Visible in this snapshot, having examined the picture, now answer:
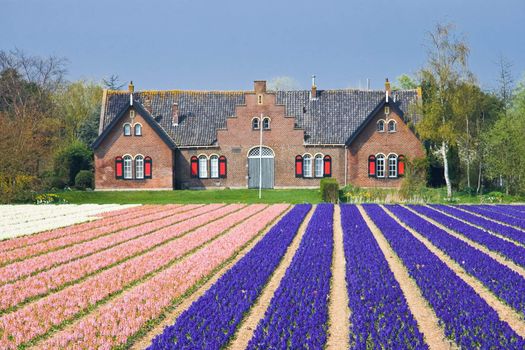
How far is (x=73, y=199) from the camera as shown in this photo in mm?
37688

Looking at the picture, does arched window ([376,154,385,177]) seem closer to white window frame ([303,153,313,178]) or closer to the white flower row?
white window frame ([303,153,313,178])

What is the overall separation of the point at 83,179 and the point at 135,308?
3710cm

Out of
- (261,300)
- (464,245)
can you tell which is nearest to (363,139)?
(464,245)

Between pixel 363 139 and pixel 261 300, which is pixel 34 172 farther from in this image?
pixel 261 300

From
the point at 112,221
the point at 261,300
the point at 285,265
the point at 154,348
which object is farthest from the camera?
the point at 112,221

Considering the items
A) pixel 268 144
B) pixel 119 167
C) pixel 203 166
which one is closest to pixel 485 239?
pixel 268 144

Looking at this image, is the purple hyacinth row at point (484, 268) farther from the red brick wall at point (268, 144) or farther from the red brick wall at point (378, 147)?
the red brick wall at point (268, 144)

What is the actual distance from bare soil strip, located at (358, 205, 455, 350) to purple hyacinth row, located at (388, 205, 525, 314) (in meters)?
1.39

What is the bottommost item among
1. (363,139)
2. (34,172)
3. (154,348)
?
(154,348)

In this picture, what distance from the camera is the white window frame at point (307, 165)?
44.0 meters

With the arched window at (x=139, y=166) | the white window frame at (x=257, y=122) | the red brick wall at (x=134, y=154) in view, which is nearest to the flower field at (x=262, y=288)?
the red brick wall at (x=134, y=154)

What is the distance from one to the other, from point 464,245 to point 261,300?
829 centimetres

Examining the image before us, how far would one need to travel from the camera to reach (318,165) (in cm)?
4406

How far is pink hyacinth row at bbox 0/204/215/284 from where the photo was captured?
40.3 ft
